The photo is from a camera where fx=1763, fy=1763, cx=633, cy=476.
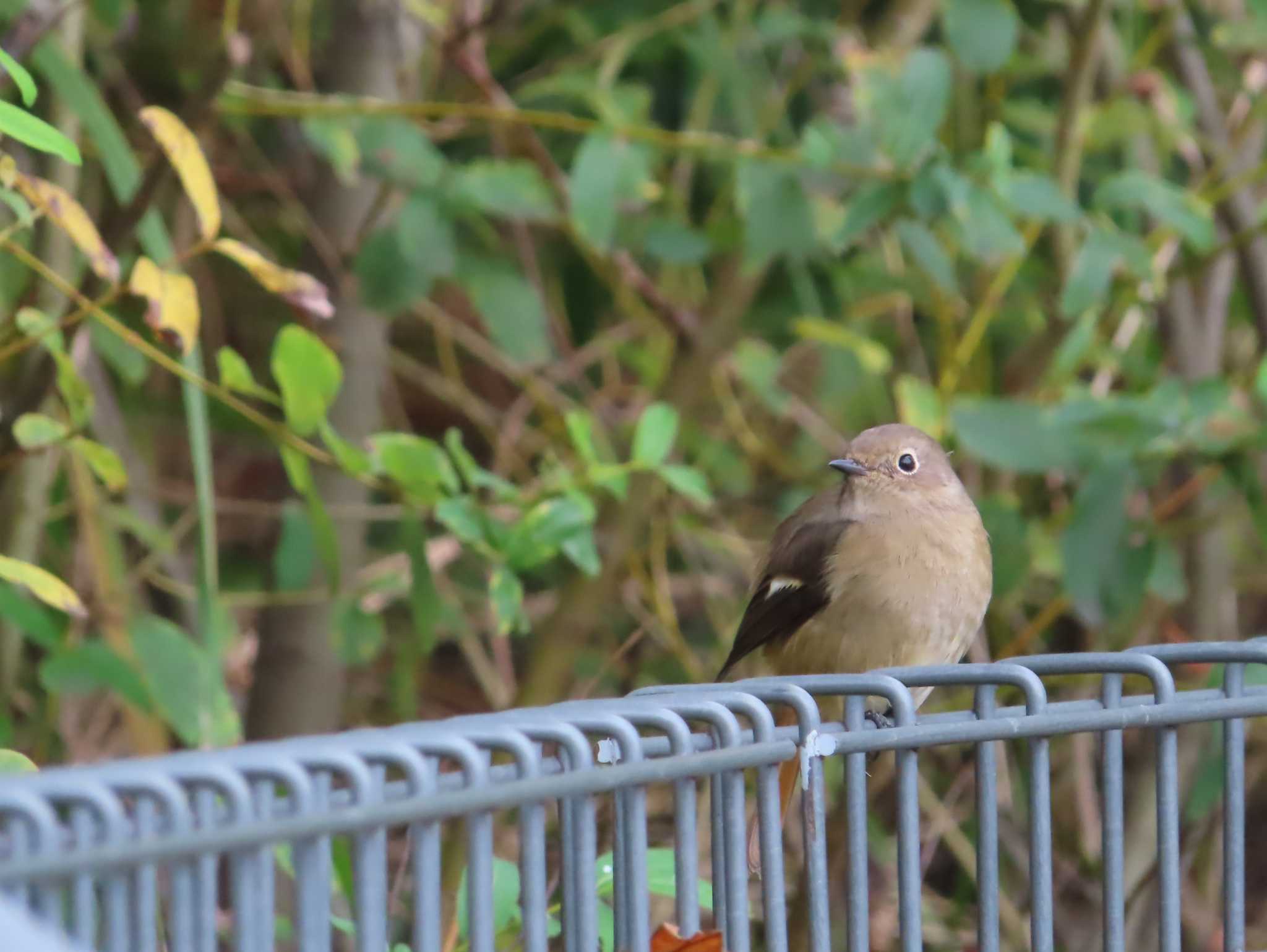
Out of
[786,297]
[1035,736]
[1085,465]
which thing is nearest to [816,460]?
[786,297]

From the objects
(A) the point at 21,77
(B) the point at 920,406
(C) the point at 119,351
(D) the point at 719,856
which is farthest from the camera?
(B) the point at 920,406

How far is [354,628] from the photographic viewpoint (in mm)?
3289

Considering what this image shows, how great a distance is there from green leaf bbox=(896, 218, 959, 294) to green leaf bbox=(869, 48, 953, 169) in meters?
0.12

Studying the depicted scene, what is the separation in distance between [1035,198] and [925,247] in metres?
0.22

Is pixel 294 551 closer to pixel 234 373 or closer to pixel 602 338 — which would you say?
pixel 234 373

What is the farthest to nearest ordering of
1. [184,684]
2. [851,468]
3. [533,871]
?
[851,468] → [184,684] → [533,871]

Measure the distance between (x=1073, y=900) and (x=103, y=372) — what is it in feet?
8.76

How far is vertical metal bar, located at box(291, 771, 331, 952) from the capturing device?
1.12 meters

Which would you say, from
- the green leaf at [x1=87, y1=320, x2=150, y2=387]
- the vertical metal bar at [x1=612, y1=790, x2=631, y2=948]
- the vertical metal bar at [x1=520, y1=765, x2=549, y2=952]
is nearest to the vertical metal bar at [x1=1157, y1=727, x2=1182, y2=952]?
the vertical metal bar at [x1=612, y1=790, x2=631, y2=948]

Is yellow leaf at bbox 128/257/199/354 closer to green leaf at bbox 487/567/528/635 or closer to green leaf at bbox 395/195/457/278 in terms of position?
green leaf at bbox 487/567/528/635

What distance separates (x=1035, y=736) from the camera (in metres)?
1.53

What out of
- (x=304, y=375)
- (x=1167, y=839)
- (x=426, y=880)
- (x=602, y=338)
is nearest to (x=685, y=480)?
(x=304, y=375)

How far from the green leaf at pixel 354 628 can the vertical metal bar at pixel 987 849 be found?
1.86 meters

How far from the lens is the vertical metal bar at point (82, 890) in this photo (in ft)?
3.44
